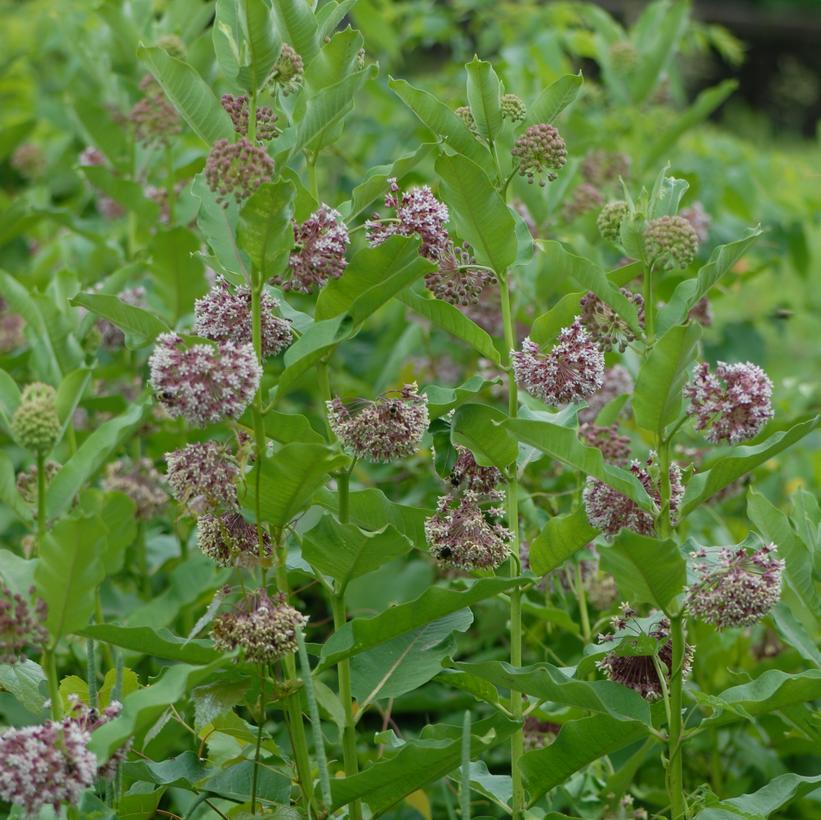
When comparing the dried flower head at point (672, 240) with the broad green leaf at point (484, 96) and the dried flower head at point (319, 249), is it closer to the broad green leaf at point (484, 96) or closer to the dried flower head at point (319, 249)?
the broad green leaf at point (484, 96)

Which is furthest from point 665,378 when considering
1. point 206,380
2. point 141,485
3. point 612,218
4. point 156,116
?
point 156,116

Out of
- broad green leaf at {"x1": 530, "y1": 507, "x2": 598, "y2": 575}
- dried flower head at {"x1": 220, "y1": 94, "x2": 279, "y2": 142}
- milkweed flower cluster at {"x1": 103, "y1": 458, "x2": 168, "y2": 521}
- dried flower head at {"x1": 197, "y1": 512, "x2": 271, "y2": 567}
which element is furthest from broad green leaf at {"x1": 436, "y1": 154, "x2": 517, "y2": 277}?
milkweed flower cluster at {"x1": 103, "y1": 458, "x2": 168, "y2": 521}

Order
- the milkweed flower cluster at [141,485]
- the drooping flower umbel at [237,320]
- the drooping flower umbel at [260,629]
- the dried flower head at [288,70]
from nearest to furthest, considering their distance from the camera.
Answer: the drooping flower umbel at [260,629]
the drooping flower umbel at [237,320]
the dried flower head at [288,70]
the milkweed flower cluster at [141,485]

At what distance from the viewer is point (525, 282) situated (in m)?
2.94

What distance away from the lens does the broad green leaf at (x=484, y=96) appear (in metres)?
1.71

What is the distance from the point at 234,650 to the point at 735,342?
2.70 meters

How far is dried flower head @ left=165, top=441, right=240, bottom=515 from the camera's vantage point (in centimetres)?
153

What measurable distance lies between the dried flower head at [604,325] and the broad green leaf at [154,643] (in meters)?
0.64

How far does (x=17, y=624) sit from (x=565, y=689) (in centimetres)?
66

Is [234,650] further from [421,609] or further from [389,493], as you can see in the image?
[389,493]

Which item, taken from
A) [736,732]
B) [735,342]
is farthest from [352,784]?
[735,342]

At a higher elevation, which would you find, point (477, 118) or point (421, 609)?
point (477, 118)

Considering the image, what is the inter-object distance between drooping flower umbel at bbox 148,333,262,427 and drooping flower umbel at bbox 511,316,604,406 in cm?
37

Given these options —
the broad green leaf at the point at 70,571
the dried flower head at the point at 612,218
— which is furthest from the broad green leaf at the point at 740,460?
the broad green leaf at the point at 70,571
